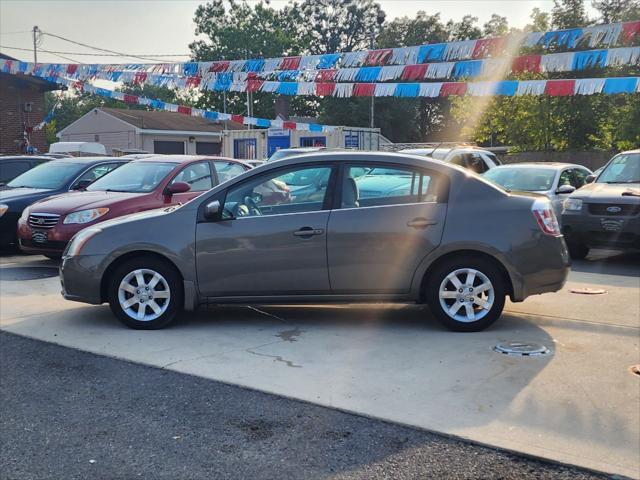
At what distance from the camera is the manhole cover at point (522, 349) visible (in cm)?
532

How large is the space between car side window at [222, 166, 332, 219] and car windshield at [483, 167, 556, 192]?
19.8 feet

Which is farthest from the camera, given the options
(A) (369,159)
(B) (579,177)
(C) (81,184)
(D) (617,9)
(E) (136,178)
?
(D) (617,9)

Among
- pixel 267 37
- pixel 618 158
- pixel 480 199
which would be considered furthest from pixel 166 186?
pixel 267 37

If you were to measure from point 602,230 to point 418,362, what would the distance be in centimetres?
572

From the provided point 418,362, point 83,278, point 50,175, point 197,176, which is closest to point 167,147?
point 50,175

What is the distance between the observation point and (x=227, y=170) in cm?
1044

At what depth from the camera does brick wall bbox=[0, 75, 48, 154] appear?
2598 centimetres

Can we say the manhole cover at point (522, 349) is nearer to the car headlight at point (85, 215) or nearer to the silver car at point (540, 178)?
the car headlight at point (85, 215)

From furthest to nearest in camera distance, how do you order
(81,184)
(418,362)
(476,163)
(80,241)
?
(476,163) → (81,184) → (80,241) → (418,362)

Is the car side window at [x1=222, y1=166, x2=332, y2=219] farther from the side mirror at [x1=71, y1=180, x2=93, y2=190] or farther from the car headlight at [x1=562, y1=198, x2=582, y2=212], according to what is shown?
the side mirror at [x1=71, y1=180, x2=93, y2=190]

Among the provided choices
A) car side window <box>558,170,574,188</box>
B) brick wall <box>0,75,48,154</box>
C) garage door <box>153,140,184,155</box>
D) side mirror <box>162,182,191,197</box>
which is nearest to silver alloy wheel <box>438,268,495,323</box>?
side mirror <box>162,182,191,197</box>

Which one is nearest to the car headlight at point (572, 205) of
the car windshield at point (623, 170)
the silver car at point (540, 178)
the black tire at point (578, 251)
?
the black tire at point (578, 251)

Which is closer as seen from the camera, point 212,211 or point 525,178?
point 212,211

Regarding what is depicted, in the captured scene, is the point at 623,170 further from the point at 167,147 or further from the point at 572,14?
the point at 167,147
